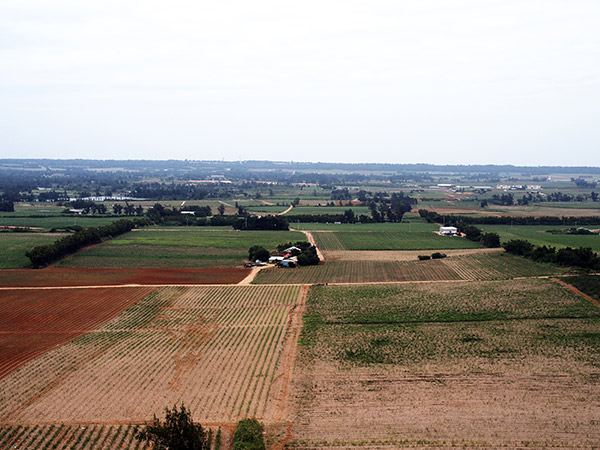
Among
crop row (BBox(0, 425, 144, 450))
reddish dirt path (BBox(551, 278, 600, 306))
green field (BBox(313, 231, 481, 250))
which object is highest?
reddish dirt path (BBox(551, 278, 600, 306))

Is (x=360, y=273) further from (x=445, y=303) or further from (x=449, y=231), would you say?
(x=449, y=231)

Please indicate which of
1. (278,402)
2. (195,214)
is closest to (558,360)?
(278,402)

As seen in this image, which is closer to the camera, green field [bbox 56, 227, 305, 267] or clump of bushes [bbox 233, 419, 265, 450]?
clump of bushes [bbox 233, 419, 265, 450]

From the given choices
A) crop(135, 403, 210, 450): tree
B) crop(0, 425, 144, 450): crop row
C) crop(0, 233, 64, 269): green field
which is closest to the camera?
crop(135, 403, 210, 450): tree

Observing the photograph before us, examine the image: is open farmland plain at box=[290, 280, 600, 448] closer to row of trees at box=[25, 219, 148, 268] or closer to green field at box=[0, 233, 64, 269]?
row of trees at box=[25, 219, 148, 268]

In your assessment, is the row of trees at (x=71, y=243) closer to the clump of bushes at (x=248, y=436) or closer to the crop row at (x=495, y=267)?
the clump of bushes at (x=248, y=436)

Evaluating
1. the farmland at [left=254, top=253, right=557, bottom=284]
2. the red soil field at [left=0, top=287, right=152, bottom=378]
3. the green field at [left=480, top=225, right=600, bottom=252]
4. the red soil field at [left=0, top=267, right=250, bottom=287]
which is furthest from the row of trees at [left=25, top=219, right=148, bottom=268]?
the green field at [left=480, top=225, right=600, bottom=252]

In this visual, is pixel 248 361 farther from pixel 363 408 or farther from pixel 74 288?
pixel 74 288
